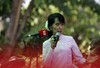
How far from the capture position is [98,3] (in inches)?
402

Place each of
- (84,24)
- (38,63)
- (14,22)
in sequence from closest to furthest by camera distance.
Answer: (38,63) → (14,22) → (84,24)

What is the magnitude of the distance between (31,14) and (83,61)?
7.02m

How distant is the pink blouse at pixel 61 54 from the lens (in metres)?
3.41

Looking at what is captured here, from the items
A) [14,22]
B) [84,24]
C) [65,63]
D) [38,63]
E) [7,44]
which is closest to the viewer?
[65,63]

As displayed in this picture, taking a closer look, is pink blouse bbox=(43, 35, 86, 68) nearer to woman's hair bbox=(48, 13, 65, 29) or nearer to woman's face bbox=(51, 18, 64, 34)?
woman's face bbox=(51, 18, 64, 34)

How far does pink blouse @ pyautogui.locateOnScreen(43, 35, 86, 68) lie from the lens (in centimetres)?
341

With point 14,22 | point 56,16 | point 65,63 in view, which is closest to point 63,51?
point 65,63

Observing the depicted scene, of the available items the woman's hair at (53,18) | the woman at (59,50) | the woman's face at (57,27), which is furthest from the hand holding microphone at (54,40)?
the woman's hair at (53,18)

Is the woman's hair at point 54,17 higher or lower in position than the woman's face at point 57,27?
higher

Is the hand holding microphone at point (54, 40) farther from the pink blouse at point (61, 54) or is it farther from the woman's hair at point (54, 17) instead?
the woman's hair at point (54, 17)

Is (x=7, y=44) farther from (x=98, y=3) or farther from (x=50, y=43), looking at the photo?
(x=50, y=43)

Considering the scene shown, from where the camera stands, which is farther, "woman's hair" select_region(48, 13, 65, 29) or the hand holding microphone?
"woman's hair" select_region(48, 13, 65, 29)

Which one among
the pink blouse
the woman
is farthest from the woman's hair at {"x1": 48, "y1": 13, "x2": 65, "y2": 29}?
the pink blouse

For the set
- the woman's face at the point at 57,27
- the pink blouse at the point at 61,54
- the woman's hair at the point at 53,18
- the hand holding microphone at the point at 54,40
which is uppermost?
the woman's hair at the point at 53,18
